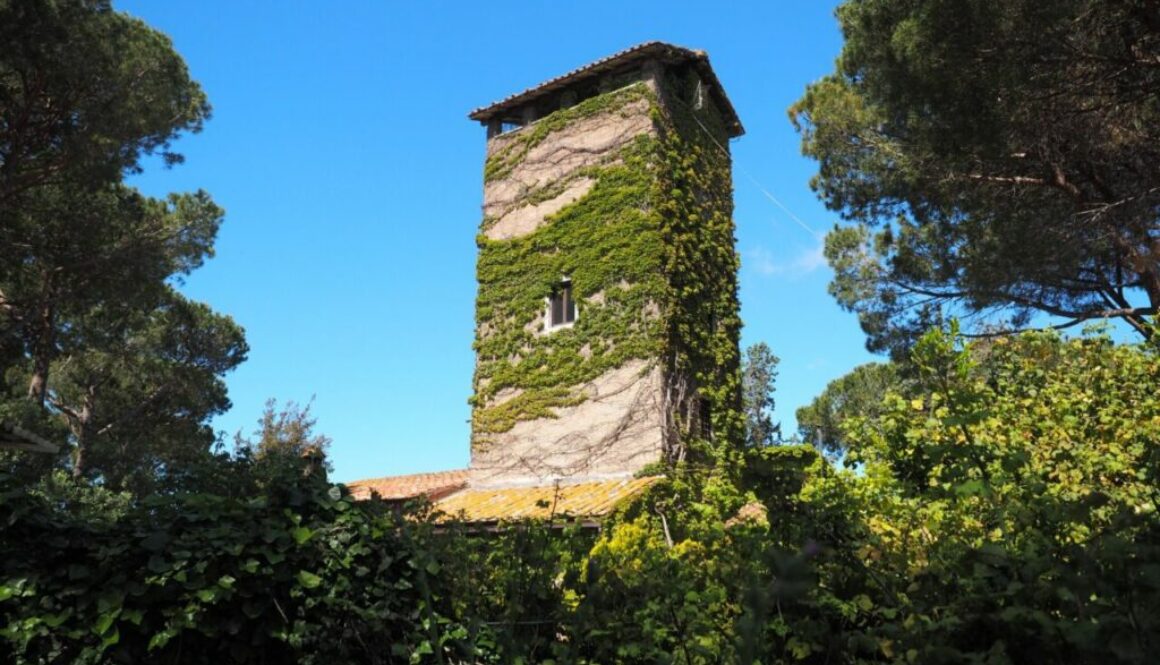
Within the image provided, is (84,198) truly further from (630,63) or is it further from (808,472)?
(808,472)

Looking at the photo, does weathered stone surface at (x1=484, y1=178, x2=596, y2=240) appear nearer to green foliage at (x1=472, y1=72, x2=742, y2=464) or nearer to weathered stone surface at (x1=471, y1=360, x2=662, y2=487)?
green foliage at (x1=472, y1=72, x2=742, y2=464)

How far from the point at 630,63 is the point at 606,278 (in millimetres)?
3935

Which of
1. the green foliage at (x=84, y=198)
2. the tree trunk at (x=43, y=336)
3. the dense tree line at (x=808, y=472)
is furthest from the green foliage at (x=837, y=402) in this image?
the tree trunk at (x=43, y=336)

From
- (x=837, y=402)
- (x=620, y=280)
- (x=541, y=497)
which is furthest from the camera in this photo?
(x=837, y=402)

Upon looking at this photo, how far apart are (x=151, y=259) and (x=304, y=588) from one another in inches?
499

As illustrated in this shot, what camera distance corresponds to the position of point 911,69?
9.87 meters

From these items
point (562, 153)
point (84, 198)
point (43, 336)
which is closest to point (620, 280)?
point (562, 153)

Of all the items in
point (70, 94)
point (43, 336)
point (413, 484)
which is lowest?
point (413, 484)

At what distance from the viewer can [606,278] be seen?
13531mm

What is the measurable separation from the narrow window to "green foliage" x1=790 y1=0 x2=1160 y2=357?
557cm

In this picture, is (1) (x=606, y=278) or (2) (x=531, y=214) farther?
(2) (x=531, y=214)

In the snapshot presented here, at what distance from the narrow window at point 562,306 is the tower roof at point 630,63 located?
374cm

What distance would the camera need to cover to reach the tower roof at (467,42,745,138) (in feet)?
46.4

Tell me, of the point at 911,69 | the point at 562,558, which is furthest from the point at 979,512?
the point at 911,69
